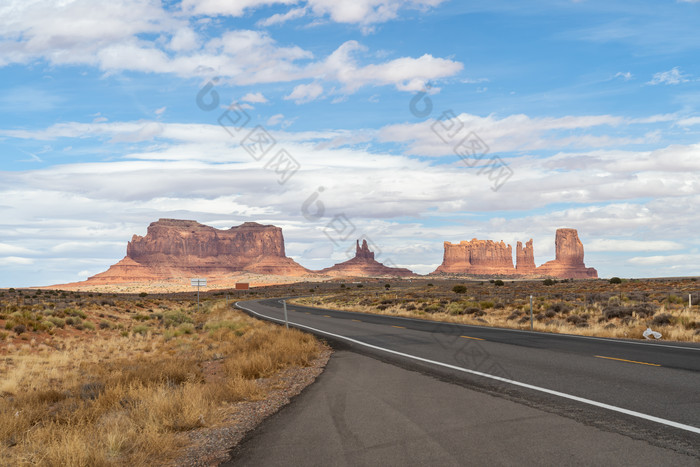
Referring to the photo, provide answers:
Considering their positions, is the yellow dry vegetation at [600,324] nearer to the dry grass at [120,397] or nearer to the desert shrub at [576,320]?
the desert shrub at [576,320]

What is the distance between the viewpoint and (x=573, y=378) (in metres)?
9.36

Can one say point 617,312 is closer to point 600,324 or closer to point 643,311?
point 643,311

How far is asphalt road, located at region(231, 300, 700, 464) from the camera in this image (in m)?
6.13

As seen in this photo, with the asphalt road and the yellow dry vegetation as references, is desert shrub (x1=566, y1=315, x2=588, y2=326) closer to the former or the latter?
the yellow dry vegetation

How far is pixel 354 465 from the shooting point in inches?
201

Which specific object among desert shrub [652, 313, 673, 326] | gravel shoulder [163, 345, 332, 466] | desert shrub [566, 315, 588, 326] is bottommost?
desert shrub [566, 315, 588, 326]

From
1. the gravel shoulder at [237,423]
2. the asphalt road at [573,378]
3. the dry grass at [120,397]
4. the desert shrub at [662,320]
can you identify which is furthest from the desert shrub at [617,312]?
the gravel shoulder at [237,423]

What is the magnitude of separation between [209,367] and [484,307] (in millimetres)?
22729

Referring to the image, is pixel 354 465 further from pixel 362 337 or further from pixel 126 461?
pixel 362 337

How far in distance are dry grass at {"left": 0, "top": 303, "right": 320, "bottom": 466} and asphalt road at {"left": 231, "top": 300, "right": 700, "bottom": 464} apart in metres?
2.11

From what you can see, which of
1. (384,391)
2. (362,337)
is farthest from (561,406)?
(362,337)

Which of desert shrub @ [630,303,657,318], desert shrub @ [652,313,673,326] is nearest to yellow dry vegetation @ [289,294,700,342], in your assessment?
desert shrub @ [652,313,673,326]

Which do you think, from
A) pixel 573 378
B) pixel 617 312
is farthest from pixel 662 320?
pixel 573 378

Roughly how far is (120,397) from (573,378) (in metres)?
8.30
